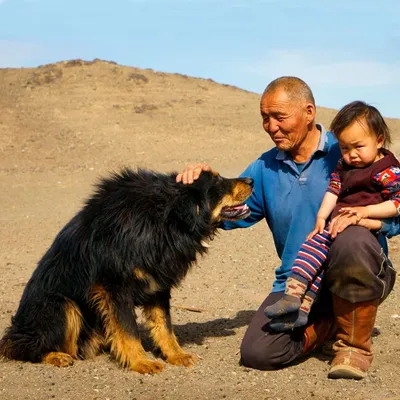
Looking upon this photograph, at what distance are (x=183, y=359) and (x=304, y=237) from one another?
3.88ft

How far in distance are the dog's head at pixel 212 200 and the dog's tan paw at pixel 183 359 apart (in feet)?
2.94

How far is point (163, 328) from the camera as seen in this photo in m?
4.84

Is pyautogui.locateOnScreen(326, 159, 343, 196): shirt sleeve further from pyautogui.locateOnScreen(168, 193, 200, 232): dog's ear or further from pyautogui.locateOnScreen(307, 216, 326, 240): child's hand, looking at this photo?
pyautogui.locateOnScreen(168, 193, 200, 232): dog's ear

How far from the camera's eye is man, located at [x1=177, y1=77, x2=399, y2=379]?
4.30 metres

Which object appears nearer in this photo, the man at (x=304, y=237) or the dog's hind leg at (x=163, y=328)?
the man at (x=304, y=237)

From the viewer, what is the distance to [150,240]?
4.56m

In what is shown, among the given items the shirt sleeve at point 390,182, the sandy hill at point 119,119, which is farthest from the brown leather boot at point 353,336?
the sandy hill at point 119,119

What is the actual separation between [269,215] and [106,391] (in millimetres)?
1724

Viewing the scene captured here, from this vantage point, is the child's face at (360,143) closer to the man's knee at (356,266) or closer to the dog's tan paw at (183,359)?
the man's knee at (356,266)

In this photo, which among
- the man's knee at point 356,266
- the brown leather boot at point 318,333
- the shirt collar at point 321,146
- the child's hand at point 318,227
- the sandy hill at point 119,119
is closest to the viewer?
the man's knee at point 356,266

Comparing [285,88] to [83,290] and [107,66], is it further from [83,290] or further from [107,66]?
[107,66]

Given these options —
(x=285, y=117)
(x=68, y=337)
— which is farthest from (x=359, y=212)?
(x=68, y=337)

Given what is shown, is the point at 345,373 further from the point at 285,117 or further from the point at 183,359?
the point at 285,117

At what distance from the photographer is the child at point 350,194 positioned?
433cm
